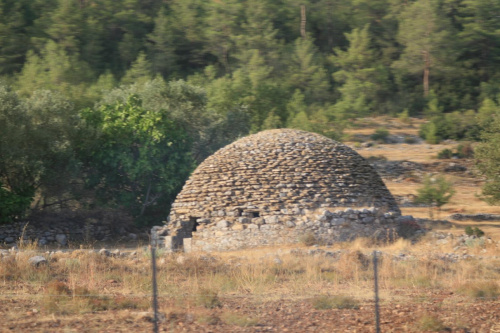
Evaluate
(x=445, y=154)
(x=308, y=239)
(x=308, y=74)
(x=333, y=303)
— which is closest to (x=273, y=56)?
(x=308, y=74)

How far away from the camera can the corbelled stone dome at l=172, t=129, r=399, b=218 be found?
21859mm

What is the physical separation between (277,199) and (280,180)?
77cm

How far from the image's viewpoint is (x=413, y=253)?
1886cm

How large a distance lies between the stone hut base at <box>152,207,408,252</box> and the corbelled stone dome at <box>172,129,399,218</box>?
0.43 metres

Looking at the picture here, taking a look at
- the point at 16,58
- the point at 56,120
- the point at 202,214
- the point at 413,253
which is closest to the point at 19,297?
the point at 202,214

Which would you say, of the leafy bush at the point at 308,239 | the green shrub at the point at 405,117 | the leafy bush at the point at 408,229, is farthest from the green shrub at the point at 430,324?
the green shrub at the point at 405,117

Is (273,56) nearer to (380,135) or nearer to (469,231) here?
(380,135)

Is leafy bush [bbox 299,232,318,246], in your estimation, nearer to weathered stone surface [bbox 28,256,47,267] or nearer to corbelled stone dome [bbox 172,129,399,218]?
corbelled stone dome [bbox 172,129,399,218]

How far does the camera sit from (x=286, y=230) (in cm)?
2123

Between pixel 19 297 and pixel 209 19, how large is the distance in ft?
170

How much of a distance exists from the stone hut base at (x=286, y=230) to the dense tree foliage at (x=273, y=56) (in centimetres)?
1104

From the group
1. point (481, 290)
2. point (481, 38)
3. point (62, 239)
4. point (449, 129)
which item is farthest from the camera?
point (481, 38)

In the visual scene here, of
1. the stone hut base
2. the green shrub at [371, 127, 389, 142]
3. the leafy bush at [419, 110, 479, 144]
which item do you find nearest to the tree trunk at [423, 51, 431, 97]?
the leafy bush at [419, 110, 479, 144]

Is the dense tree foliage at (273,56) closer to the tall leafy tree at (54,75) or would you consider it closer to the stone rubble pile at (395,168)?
the tall leafy tree at (54,75)
